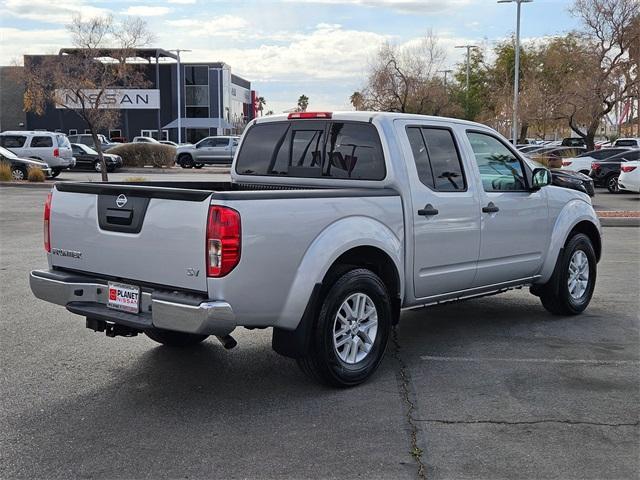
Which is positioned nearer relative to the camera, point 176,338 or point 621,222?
point 176,338

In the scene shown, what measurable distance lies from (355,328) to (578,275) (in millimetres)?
3312

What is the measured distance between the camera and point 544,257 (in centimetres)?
732

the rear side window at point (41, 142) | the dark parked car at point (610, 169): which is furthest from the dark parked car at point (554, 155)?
the rear side window at point (41, 142)

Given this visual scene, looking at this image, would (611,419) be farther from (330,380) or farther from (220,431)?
(220,431)

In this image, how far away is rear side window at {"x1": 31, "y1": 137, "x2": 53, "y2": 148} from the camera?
31.8 metres

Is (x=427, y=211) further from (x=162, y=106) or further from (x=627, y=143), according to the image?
(x=162, y=106)

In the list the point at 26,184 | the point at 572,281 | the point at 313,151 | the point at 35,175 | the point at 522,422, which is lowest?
the point at 522,422

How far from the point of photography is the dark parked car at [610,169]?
25.8 m

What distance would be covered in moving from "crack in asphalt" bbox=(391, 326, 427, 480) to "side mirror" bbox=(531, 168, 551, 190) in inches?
72.5

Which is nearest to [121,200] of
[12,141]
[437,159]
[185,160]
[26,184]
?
[437,159]

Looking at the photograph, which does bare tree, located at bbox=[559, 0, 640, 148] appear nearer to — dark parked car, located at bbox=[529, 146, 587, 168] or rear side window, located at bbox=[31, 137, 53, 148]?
dark parked car, located at bbox=[529, 146, 587, 168]

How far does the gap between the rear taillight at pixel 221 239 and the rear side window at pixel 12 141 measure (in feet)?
99.2

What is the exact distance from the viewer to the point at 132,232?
5.01 metres

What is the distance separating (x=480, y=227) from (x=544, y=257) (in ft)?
3.86
